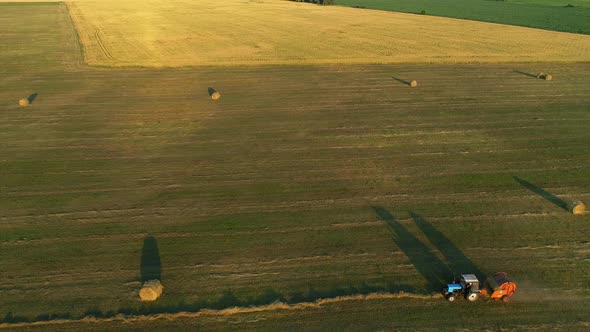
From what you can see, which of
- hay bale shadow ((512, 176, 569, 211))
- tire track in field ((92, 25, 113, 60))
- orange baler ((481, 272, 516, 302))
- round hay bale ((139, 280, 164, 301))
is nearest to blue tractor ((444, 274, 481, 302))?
orange baler ((481, 272, 516, 302))

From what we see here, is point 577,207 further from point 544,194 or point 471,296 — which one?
point 471,296

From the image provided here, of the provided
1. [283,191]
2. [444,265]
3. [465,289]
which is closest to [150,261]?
[283,191]

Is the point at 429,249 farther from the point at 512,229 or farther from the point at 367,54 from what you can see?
the point at 367,54

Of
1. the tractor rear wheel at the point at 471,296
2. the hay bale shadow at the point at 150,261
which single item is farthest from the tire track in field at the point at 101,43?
the tractor rear wheel at the point at 471,296

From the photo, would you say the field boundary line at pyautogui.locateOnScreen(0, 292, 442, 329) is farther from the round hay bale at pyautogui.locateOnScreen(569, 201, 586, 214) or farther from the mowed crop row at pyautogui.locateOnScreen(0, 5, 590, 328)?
the round hay bale at pyautogui.locateOnScreen(569, 201, 586, 214)

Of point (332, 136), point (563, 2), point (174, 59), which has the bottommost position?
point (332, 136)

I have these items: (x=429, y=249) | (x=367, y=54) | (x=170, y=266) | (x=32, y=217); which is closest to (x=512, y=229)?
(x=429, y=249)

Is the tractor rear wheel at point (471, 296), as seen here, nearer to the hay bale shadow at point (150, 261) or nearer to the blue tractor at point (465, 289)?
the blue tractor at point (465, 289)
